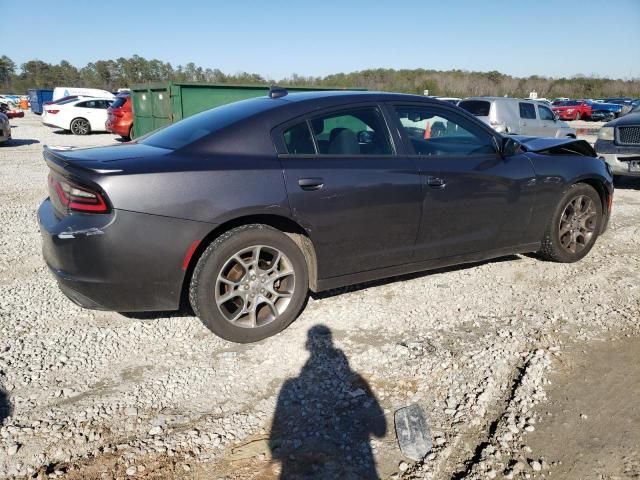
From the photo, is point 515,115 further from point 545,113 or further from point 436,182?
point 436,182

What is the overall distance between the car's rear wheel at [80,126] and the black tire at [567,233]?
20063 mm

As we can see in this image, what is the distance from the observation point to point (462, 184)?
394cm

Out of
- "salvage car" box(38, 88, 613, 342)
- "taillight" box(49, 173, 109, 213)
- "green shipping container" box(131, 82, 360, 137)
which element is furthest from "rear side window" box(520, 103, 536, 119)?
"taillight" box(49, 173, 109, 213)

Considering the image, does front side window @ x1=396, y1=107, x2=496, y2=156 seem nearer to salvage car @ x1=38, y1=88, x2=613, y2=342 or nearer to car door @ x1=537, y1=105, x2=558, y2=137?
salvage car @ x1=38, y1=88, x2=613, y2=342

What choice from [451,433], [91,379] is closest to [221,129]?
[91,379]

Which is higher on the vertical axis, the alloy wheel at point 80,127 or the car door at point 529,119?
the alloy wheel at point 80,127

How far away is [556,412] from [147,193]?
2.54 metres

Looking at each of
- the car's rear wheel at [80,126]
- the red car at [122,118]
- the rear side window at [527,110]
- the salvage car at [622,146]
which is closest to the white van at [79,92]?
the car's rear wheel at [80,126]

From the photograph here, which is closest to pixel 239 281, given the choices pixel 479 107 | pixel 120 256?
pixel 120 256

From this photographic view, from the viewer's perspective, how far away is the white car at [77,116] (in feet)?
66.1

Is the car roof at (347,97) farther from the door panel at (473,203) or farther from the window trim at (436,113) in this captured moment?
the door panel at (473,203)

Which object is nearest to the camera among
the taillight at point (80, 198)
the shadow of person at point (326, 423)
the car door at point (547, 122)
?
the shadow of person at point (326, 423)

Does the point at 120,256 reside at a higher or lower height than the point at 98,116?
lower

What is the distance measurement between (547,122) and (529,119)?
80 centimetres
